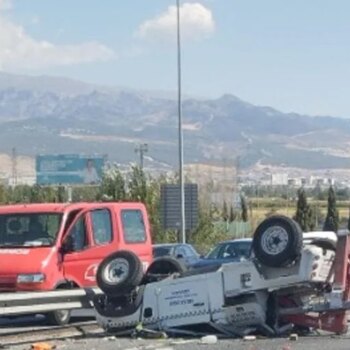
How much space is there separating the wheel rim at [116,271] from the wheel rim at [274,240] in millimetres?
2047

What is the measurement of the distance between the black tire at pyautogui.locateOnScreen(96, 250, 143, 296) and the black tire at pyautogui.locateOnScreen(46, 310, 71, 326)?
1.40 metres

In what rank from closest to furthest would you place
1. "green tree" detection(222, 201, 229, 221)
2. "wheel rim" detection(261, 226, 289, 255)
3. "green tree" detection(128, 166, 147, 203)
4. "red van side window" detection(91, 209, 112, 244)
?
1. "wheel rim" detection(261, 226, 289, 255)
2. "red van side window" detection(91, 209, 112, 244)
3. "green tree" detection(128, 166, 147, 203)
4. "green tree" detection(222, 201, 229, 221)

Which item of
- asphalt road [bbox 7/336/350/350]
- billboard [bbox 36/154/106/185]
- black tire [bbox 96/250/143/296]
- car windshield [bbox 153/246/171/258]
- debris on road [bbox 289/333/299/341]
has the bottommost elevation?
asphalt road [bbox 7/336/350/350]

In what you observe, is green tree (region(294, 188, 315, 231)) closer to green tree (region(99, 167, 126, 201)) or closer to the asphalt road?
green tree (region(99, 167, 126, 201))

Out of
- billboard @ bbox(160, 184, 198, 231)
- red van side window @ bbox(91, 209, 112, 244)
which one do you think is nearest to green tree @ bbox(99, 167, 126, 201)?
billboard @ bbox(160, 184, 198, 231)

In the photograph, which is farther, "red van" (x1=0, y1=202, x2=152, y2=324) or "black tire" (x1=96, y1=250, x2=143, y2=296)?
"red van" (x1=0, y1=202, x2=152, y2=324)

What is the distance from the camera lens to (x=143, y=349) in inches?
577

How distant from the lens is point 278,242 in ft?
51.8

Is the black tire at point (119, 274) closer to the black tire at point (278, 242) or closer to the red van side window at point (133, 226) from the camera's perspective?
the black tire at point (278, 242)

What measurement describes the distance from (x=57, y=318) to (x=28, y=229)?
5.92 feet

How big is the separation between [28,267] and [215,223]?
4162cm

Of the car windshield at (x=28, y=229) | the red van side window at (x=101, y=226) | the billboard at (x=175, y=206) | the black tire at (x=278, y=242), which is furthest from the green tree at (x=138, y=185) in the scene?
the black tire at (x=278, y=242)

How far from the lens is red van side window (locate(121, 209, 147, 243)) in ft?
65.0

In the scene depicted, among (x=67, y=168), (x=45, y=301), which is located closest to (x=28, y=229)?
(x=45, y=301)
